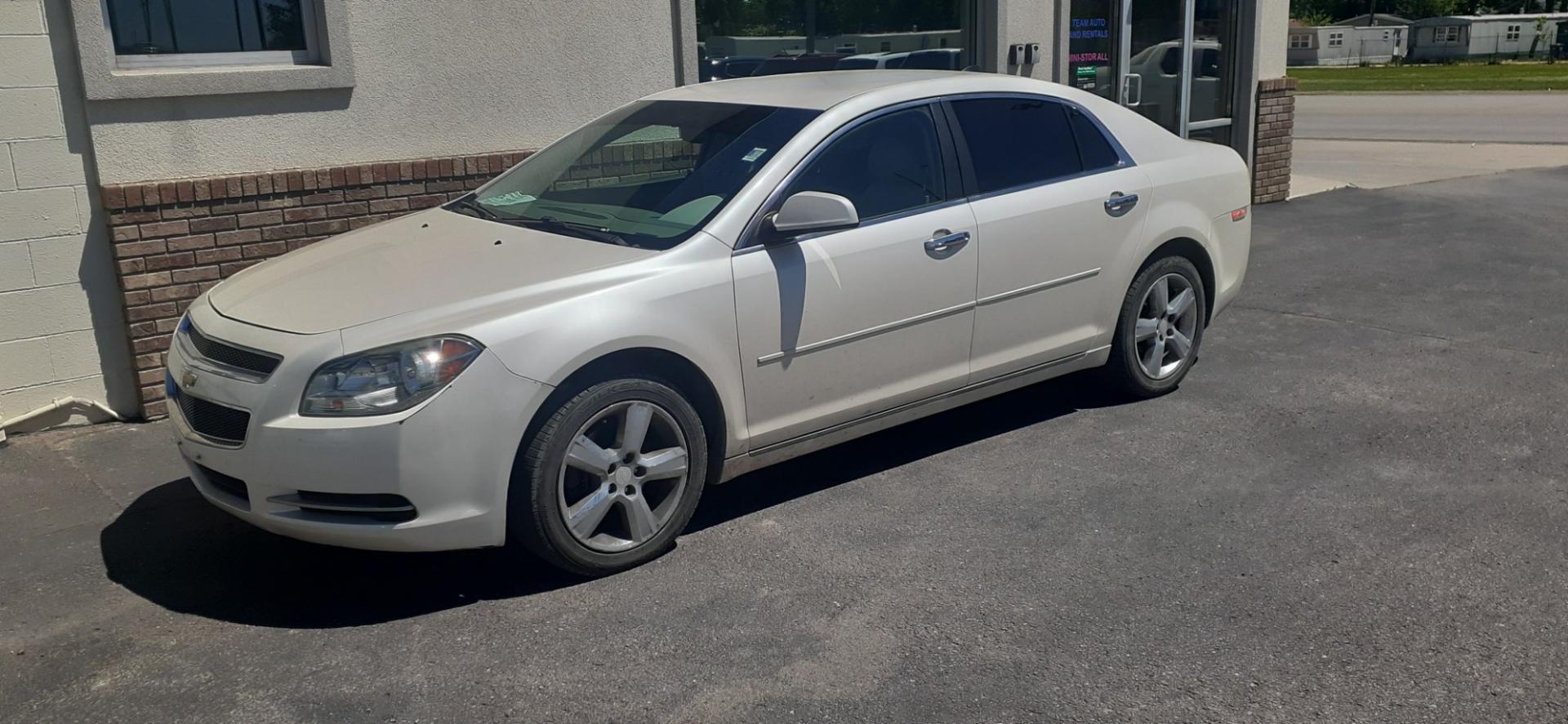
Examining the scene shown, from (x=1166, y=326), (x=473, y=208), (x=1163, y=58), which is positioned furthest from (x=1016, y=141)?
(x=1163, y=58)

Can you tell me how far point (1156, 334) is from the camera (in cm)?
640

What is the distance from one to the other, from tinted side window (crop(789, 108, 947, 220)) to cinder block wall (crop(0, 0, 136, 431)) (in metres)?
3.64

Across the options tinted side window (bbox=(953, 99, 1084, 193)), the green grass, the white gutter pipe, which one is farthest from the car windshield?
the green grass

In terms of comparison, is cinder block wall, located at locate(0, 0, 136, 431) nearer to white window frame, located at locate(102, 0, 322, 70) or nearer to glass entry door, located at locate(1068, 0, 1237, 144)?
white window frame, located at locate(102, 0, 322, 70)

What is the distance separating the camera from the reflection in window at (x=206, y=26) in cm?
650

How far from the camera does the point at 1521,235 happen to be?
10.9 m

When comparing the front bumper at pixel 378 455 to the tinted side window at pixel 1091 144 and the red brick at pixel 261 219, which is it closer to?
the red brick at pixel 261 219

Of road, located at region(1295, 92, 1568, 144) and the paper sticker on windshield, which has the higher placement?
the paper sticker on windshield

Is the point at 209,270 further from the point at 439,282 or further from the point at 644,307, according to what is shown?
the point at 644,307

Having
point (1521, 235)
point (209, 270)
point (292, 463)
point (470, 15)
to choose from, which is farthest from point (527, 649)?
point (1521, 235)

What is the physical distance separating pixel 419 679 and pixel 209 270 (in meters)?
3.65

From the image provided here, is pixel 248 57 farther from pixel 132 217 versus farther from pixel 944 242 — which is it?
pixel 944 242

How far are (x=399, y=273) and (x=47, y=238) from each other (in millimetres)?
2705

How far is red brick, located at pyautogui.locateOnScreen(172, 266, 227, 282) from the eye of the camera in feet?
21.7
